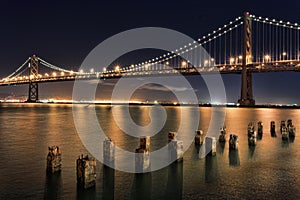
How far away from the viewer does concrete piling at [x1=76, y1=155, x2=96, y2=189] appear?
5883 millimetres

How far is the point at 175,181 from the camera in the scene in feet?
22.5

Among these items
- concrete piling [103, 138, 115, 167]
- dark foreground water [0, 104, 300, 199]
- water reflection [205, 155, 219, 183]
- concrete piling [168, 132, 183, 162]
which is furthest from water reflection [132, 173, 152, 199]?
water reflection [205, 155, 219, 183]

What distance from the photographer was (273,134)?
584 inches

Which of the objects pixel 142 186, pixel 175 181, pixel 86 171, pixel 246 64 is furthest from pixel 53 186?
pixel 246 64

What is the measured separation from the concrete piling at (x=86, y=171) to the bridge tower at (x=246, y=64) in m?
44.2

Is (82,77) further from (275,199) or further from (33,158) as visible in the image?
(275,199)

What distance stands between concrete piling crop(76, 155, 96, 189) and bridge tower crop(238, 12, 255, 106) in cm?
4417

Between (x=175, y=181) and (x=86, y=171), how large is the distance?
2054 millimetres

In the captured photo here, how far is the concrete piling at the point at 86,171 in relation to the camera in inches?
232

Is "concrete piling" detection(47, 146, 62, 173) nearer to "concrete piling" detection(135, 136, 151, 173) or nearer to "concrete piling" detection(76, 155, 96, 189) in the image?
"concrete piling" detection(76, 155, 96, 189)

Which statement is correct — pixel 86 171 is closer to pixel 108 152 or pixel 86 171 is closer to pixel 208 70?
pixel 108 152

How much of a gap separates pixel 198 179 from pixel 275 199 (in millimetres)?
1755

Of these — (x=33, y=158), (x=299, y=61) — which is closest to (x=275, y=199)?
(x=33, y=158)

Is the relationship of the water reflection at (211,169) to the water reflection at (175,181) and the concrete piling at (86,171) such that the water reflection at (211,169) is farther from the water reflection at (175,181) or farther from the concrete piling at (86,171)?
the concrete piling at (86,171)
